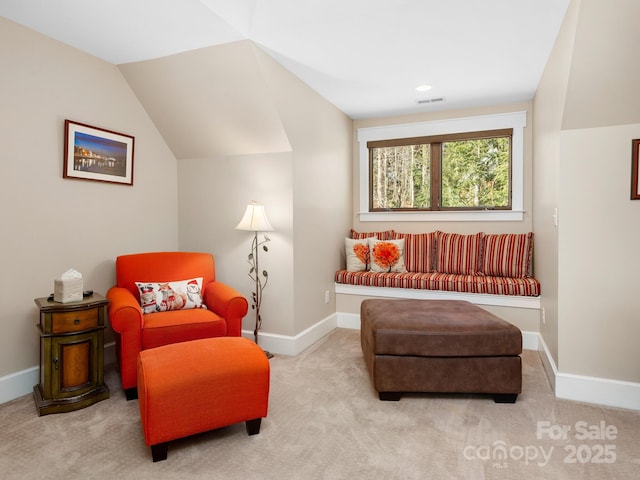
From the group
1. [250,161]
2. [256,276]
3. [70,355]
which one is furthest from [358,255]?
[70,355]

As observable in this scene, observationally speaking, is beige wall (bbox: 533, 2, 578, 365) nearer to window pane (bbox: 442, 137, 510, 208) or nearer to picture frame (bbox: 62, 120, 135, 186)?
window pane (bbox: 442, 137, 510, 208)

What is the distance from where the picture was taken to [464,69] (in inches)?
124

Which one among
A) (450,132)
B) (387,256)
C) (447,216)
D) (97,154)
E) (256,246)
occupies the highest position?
(450,132)

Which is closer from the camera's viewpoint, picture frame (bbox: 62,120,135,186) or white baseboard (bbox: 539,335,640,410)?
white baseboard (bbox: 539,335,640,410)

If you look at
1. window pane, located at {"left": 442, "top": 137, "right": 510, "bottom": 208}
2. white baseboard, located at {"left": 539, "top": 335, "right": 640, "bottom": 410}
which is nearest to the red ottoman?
white baseboard, located at {"left": 539, "top": 335, "right": 640, "bottom": 410}

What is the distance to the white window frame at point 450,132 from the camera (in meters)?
4.00

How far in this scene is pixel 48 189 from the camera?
106 inches

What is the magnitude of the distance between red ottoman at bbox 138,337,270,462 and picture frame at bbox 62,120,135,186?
1579 millimetres

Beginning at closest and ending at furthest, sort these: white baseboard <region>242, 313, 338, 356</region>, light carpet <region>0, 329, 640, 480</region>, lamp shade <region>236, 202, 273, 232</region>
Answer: light carpet <region>0, 329, 640, 480</region>
lamp shade <region>236, 202, 273, 232</region>
white baseboard <region>242, 313, 338, 356</region>

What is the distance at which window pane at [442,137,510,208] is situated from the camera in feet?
13.6

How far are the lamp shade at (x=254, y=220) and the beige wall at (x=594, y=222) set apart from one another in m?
2.08

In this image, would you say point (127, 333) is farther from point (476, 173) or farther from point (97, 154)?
point (476, 173)

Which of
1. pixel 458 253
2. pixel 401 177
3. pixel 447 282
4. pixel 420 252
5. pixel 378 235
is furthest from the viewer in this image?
pixel 401 177

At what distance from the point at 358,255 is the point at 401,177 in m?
1.07
